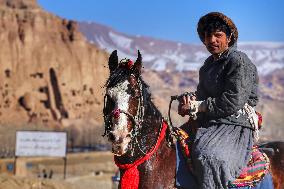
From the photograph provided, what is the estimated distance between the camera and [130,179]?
5383 millimetres

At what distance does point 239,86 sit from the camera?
5.49 metres

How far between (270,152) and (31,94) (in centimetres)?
8160

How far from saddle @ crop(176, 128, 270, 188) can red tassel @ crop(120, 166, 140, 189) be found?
21.2 inches

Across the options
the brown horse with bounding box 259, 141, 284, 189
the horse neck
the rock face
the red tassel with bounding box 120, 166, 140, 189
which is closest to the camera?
the red tassel with bounding box 120, 166, 140, 189

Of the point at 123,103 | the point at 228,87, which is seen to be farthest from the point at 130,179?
the point at 228,87

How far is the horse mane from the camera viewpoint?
5.43 m

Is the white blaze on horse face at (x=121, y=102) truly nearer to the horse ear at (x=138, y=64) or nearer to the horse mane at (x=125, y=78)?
the horse mane at (x=125, y=78)

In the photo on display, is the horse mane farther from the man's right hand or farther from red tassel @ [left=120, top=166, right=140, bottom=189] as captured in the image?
red tassel @ [left=120, top=166, right=140, bottom=189]

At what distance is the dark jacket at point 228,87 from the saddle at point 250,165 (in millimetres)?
322

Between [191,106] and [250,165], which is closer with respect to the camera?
[191,106]

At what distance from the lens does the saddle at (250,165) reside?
564 cm

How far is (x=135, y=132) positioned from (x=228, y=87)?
3.26 feet

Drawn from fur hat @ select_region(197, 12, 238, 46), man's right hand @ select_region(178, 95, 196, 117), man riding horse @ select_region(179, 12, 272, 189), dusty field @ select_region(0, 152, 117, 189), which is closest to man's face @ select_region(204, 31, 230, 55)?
man riding horse @ select_region(179, 12, 272, 189)

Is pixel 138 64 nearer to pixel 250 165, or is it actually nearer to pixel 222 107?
pixel 222 107
